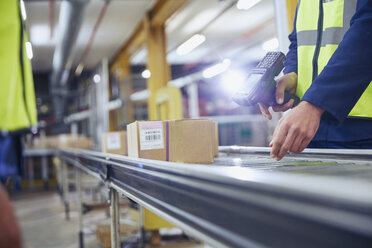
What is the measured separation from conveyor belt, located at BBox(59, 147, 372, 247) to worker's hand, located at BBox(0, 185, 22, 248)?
13.5 inches

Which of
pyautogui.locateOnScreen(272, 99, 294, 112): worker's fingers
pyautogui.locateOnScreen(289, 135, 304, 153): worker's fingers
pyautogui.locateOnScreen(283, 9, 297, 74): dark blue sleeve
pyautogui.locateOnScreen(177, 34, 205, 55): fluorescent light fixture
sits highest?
pyautogui.locateOnScreen(177, 34, 205, 55): fluorescent light fixture

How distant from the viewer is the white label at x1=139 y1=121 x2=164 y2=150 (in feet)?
4.80

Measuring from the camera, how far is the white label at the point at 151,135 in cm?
146

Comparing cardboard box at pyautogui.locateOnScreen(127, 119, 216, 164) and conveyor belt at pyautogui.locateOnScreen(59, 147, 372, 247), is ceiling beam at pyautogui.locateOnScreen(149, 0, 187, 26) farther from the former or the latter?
conveyor belt at pyautogui.locateOnScreen(59, 147, 372, 247)

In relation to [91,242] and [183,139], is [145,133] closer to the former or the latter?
[183,139]

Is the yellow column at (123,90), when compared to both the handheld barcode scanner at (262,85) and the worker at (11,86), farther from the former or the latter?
the handheld barcode scanner at (262,85)

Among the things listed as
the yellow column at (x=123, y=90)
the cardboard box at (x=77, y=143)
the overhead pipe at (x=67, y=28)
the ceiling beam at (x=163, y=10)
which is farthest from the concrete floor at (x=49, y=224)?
the ceiling beam at (x=163, y=10)

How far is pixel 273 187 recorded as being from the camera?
20.8 inches

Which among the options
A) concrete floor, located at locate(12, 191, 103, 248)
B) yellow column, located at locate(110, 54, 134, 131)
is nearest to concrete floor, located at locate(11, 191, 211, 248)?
concrete floor, located at locate(12, 191, 103, 248)

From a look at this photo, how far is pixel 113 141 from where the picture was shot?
7.98 feet

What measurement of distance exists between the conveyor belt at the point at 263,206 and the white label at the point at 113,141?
1.42m

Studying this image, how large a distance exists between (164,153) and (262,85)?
0.51 metres

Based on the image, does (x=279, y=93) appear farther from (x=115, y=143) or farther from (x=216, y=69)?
(x=216, y=69)

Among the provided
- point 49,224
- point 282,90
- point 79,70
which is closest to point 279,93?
point 282,90
